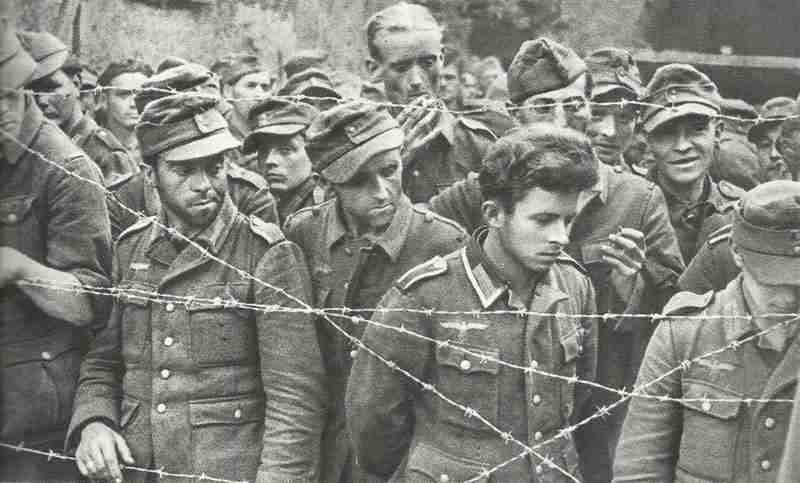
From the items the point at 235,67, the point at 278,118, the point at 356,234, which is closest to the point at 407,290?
the point at 356,234

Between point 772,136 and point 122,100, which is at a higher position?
point 772,136

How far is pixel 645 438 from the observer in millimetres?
3631

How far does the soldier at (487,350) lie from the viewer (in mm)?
3676

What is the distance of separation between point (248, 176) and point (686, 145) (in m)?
1.75

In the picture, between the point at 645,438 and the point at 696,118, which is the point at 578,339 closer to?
the point at 645,438

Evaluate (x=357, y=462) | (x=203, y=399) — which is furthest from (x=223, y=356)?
(x=357, y=462)

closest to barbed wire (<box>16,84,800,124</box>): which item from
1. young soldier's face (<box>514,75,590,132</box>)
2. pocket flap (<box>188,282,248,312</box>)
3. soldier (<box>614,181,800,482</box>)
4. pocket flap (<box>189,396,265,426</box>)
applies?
young soldier's face (<box>514,75,590,132</box>)

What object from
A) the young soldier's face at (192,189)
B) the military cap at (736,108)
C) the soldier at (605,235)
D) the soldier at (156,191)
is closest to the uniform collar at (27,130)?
the soldier at (156,191)

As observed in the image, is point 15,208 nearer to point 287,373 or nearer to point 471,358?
point 287,373

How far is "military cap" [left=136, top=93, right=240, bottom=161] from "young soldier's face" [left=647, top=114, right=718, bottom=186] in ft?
5.28

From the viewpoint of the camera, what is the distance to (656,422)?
3.62 m

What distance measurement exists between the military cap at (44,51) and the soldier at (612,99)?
2039mm

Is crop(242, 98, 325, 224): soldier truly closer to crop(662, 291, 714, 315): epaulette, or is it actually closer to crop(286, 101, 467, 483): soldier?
crop(286, 101, 467, 483): soldier

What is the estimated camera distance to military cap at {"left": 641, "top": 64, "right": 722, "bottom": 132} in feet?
14.6
